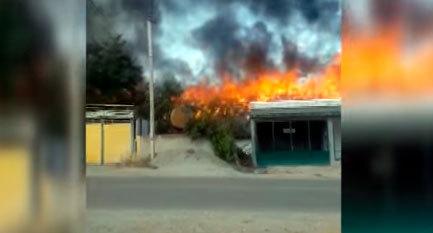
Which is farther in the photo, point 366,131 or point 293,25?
point 293,25

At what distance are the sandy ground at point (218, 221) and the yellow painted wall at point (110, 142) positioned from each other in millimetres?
383

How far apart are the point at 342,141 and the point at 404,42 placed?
0.64m

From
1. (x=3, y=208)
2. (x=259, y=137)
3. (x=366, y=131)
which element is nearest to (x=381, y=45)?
(x=366, y=131)

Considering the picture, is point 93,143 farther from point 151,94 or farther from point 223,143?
point 223,143

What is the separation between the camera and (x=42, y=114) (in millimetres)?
3643

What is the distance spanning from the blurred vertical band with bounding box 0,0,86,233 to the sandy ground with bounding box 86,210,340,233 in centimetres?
53

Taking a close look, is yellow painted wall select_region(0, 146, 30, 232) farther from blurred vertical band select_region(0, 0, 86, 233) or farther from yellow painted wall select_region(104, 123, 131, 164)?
yellow painted wall select_region(104, 123, 131, 164)

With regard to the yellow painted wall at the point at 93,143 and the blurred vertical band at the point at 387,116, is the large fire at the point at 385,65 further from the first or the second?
the yellow painted wall at the point at 93,143

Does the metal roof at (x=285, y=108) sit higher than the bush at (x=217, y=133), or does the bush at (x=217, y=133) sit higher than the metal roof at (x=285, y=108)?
the metal roof at (x=285, y=108)

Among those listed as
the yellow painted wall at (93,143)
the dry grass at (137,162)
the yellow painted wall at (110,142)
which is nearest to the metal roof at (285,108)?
the dry grass at (137,162)

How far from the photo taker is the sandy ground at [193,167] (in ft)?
13.1

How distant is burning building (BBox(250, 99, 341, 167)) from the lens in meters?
3.84

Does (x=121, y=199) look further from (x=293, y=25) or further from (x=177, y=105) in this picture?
(x=293, y=25)

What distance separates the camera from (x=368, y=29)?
3391 millimetres
